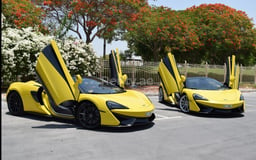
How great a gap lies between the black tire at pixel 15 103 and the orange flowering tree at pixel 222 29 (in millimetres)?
24938

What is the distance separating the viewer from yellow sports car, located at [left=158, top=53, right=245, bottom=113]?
8.50 meters

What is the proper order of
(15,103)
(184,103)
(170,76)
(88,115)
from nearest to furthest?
(88,115), (15,103), (184,103), (170,76)

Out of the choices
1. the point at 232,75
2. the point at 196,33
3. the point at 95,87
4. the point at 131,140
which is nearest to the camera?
the point at 131,140

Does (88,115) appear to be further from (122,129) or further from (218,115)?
(218,115)

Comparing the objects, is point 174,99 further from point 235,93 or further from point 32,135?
point 32,135

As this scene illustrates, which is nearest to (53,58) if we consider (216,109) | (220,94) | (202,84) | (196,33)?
(216,109)

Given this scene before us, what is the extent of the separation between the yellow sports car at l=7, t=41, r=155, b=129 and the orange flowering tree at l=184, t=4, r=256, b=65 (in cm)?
2496

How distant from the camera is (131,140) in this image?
561 centimetres

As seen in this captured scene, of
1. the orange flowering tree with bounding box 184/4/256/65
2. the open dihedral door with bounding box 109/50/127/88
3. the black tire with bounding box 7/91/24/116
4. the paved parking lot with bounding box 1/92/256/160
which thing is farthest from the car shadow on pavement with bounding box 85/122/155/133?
the orange flowering tree with bounding box 184/4/256/65

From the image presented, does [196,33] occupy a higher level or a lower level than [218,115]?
higher

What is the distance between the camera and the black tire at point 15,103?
25.9ft

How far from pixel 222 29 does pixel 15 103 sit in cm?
2733

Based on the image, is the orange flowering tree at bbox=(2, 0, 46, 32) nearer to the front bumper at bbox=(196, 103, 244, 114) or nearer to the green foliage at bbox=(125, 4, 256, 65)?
the green foliage at bbox=(125, 4, 256, 65)

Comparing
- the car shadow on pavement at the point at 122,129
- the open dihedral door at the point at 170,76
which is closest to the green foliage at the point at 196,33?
the open dihedral door at the point at 170,76
